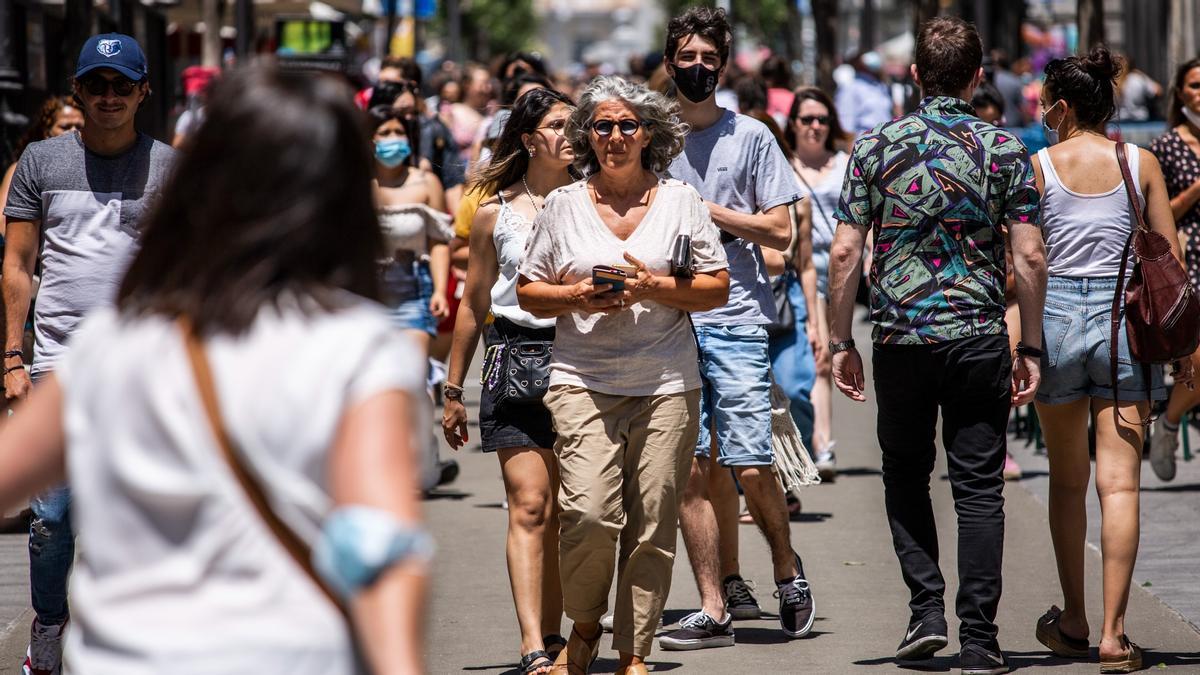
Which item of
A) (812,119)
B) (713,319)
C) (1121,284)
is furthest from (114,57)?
(812,119)

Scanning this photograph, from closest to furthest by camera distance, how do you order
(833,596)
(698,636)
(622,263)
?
(622,263), (698,636), (833,596)

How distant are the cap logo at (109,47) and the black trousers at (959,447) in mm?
2494

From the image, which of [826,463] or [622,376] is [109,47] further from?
[826,463]

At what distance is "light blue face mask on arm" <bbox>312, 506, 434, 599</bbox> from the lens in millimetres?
2279

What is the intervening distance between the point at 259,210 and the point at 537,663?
11.6 ft

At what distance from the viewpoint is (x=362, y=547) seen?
228 centimetres

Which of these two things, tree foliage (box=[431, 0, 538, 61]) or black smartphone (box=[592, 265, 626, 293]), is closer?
black smartphone (box=[592, 265, 626, 293])

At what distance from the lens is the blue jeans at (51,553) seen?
554cm

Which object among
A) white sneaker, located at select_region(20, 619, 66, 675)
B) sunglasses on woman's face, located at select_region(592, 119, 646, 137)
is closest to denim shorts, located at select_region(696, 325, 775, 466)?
sunglasses on woman's face, located at select_region(592, 119, 646, 137)

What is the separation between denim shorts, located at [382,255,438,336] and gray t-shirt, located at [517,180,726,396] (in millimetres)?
3279

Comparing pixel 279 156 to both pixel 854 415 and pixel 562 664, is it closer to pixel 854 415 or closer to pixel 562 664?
pixel 562 664

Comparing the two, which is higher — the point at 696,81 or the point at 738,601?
the point at 696,81

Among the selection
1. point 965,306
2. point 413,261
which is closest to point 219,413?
point 965,306

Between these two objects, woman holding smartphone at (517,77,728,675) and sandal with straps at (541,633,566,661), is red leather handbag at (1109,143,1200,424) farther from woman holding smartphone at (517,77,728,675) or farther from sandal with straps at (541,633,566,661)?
sandal with straps at (541,633,566,661)
